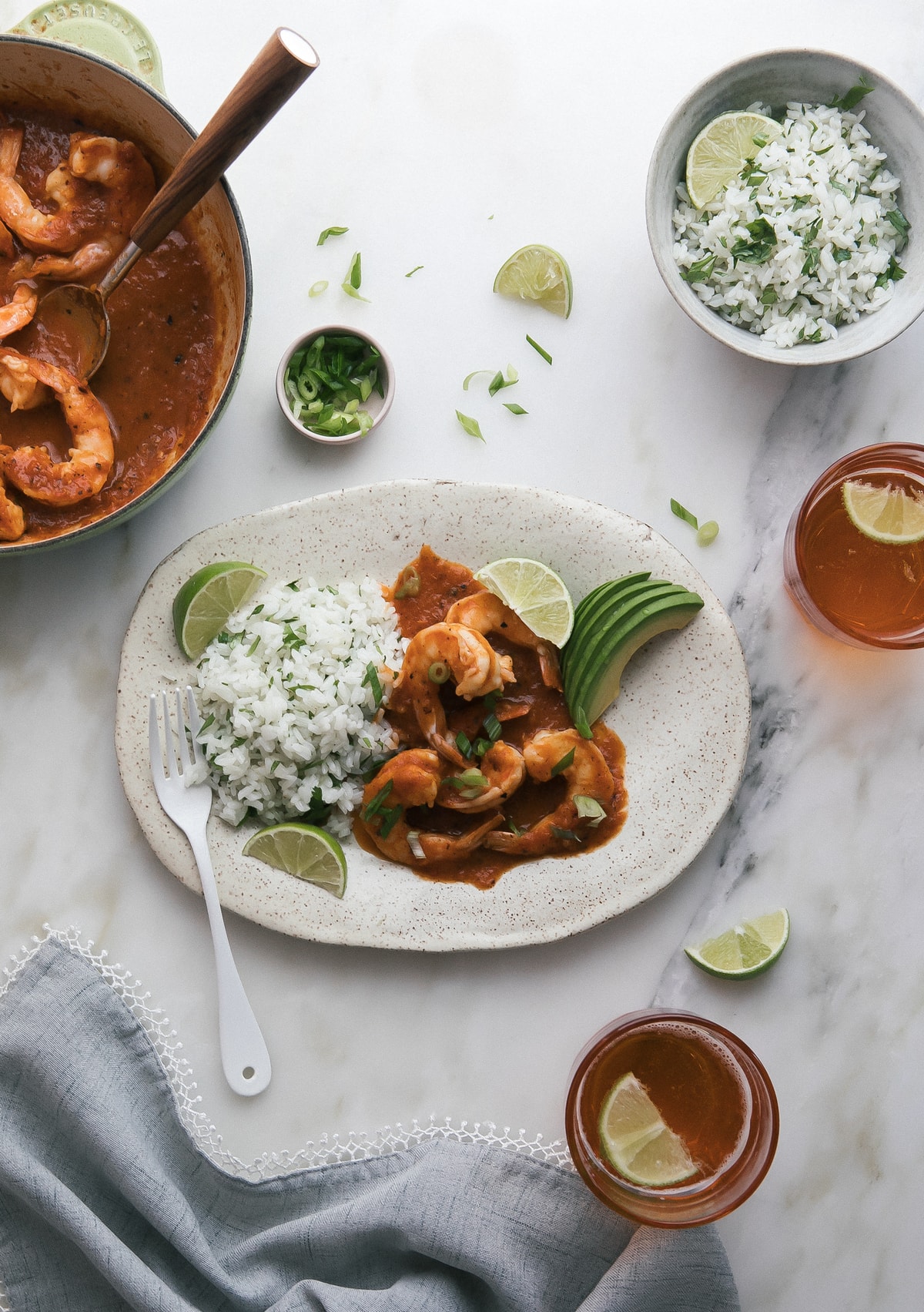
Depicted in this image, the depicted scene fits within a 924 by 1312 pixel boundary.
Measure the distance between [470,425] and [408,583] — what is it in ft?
1.62

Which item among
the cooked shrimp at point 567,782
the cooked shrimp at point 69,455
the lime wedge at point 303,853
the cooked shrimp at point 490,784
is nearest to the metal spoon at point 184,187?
the cooked shrimp at point 69,455

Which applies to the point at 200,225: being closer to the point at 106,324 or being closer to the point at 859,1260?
the point at 106,324

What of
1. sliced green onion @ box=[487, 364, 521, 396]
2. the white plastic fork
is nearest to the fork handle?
the white plastic fork

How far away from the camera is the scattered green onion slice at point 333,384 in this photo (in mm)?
2643

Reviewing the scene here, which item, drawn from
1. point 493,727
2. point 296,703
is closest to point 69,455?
point 296,703

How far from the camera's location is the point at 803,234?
2.54 metres

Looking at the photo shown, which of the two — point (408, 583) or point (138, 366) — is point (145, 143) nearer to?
point (138, 366)

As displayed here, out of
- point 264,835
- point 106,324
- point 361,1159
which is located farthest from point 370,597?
point 361,1159

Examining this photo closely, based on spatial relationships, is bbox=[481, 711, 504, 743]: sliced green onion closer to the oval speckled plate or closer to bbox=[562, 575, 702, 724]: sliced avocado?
bbox=[562, 575, 702, 724]: sliced avocado

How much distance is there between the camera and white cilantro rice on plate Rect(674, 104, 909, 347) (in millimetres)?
2539

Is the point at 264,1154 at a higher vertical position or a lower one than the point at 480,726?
lower

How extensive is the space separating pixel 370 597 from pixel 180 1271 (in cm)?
183

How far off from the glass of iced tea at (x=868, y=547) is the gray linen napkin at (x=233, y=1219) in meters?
1.64

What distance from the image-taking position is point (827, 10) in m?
2.84
